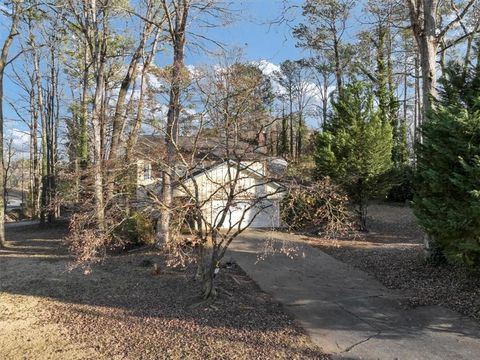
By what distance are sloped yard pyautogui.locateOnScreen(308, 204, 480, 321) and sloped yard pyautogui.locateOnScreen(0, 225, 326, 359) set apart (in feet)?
6.81

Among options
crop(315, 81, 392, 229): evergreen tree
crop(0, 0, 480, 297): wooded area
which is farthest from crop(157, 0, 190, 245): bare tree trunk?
crop(315, 81, 392, 229): evergreen tree

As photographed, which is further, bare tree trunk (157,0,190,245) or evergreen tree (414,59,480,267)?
bare tree trunk (157,0,190,245)

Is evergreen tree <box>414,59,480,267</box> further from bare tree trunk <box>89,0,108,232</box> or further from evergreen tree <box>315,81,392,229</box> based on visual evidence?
evergreen tree <box>315,81,392,229</box>

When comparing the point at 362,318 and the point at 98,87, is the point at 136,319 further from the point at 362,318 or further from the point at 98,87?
the point at 98,87

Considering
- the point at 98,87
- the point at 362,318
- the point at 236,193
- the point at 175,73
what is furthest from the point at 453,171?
the point at 98,87

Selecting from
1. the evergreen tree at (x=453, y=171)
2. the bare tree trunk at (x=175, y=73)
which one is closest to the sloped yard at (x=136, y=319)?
the bare tree trunk at (x=175, y=73)

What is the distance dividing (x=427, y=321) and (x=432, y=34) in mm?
7105

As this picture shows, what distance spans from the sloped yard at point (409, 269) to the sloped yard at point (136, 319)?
81.7 inches

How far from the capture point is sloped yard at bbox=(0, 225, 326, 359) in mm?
5316

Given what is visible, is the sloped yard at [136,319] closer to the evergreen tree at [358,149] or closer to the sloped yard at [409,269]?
the sloped yard at [409,269]

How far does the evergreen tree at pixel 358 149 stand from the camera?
625 inches

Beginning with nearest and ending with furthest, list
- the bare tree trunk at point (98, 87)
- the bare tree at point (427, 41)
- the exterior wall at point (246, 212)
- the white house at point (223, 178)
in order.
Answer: the white house at point (223, 178)
the exterior wall at point (246, 212)
the bare tree at point (427, 41)
the bare tree trunk at point (98, 87)

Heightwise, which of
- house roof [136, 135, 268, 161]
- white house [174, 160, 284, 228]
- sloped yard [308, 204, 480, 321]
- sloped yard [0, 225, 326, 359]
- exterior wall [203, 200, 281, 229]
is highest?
house roof [136, 135, 268, 161]

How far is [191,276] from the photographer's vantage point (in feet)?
30.4
